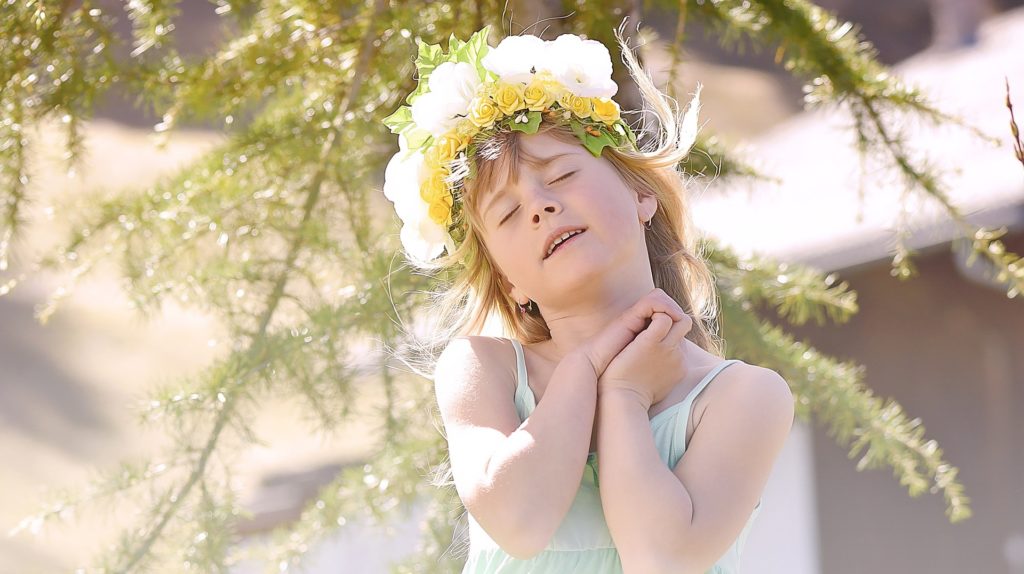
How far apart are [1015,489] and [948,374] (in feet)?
1.97

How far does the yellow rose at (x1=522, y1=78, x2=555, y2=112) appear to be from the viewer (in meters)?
1.49

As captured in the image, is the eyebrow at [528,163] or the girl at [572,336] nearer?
the girl at [572,336]

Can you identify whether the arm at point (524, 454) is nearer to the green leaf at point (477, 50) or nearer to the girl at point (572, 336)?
the girl at point (572, 336)

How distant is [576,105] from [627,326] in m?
0.32

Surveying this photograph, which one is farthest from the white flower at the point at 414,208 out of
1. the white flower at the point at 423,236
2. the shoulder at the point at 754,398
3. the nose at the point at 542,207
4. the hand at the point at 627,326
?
the shoulder at the point at 754,398

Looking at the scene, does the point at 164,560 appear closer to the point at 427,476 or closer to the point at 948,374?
the point at 427,476

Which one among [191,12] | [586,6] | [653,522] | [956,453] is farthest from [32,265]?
[191,12]

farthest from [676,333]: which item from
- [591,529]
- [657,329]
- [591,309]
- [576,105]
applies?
[576,105]

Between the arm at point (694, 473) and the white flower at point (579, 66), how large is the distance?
427mm

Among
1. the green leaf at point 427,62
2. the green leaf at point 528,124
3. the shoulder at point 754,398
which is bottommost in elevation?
the shoulder at point 754,398

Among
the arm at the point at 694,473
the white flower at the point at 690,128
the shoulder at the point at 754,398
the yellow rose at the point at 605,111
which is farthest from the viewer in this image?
the white flower at the point at 690,128

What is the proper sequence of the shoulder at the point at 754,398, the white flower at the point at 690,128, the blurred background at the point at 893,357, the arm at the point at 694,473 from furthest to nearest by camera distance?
the blurred background at the point at 893,357 → the white flower at the point at 690,128 → the shoulder at the point at 754,398 → the arm at the point at 694,473

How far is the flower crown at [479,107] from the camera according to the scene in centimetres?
150

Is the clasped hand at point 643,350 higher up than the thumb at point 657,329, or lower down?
lower down
